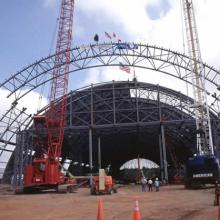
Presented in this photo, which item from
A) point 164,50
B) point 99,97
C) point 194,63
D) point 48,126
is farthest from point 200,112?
point 48,126

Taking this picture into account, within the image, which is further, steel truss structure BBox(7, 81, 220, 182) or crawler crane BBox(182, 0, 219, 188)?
steel truss structure BBox(7, 81, 220, 182)

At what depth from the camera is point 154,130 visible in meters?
54.3

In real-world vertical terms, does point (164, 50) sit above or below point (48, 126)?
above

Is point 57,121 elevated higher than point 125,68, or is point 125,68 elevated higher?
point 125,68

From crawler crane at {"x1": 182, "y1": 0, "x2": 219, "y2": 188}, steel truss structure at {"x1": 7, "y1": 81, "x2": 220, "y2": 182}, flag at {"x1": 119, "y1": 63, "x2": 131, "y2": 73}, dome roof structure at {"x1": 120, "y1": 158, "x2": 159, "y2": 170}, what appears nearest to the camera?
crawler crane at {"x1": 182, "y1": 0, "x2": 219, "y2": 188}

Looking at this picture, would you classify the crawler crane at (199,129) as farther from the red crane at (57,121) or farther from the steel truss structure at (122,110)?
the red crane at (57,121)

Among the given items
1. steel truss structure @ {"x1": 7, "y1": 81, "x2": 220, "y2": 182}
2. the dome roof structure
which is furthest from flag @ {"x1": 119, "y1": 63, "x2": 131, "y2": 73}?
the dome roof structure

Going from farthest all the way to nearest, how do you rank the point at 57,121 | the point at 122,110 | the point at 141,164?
1. the point at 141,164
2. the point at 122,110
3. the point at 57,121

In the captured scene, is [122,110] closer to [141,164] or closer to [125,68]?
[125,68]

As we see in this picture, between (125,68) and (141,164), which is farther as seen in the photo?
(141,164)

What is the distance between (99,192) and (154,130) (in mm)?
23754

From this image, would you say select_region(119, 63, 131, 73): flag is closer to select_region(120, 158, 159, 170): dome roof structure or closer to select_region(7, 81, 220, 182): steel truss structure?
select_region(7, 81, 220, 182): steel truss structure

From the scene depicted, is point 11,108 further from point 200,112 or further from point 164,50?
point 200,112

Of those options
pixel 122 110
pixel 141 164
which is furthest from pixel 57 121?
pixel 141 164
